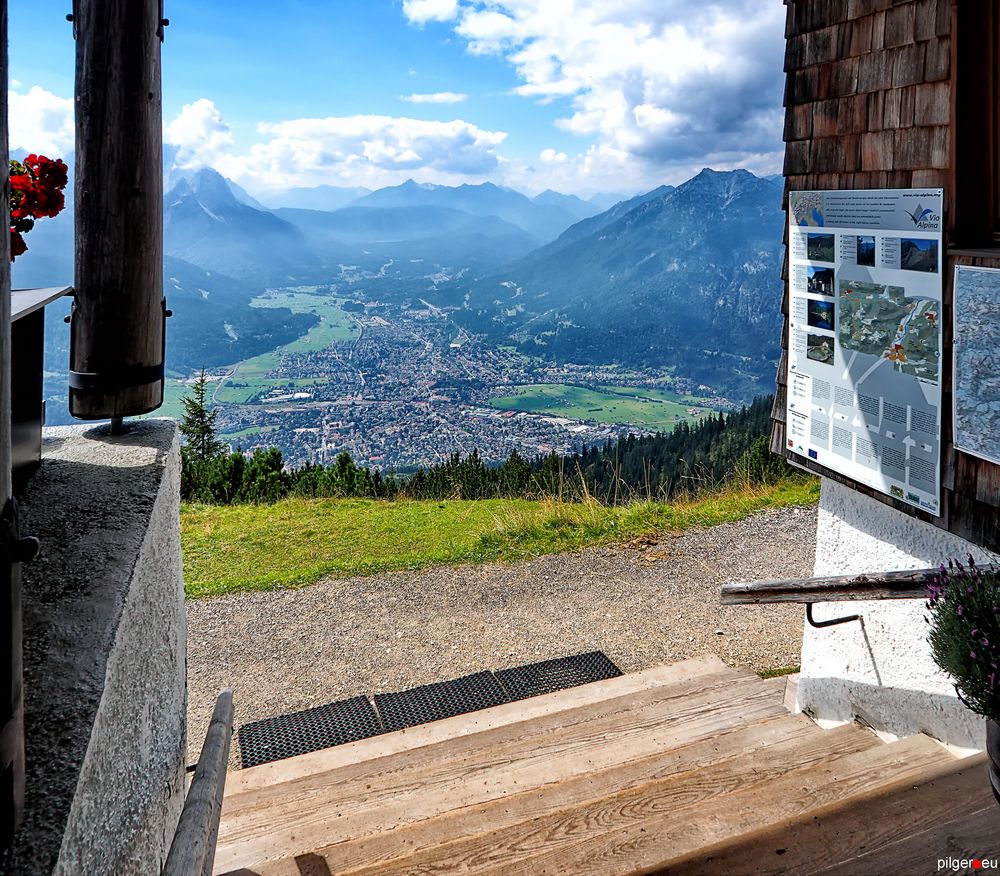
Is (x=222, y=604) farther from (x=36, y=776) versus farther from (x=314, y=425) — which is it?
(x=314, y=425)

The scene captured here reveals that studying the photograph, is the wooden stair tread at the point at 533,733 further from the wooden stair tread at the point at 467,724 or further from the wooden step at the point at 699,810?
the wooden step at the point at 699,810

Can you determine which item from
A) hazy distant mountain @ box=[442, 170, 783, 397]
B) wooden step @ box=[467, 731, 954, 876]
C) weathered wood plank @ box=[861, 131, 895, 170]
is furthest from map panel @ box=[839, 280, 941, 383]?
hazy distant mountain @ box=[442, 170, 783, 397]

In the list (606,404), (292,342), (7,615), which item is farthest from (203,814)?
(292,342)

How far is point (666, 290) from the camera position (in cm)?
14750

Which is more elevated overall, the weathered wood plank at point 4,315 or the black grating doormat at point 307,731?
the weathered wood plank at point 4,315

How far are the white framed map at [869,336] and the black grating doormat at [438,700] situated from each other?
6.75 ft

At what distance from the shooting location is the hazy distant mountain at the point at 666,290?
4584 inches

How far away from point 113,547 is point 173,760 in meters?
0.69

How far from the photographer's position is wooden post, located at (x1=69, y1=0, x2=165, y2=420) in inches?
78.0

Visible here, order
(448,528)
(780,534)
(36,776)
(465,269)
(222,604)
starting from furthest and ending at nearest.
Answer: (465,269) < (448,528) < (780,534) < (222,604) < (36,776)

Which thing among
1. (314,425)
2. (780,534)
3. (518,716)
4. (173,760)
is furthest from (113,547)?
(314,425)

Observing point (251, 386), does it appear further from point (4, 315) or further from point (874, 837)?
point (4, 315)

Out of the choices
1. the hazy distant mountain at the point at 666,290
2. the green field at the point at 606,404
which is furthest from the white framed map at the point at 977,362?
the hazy distant mountain at the point at 666,290

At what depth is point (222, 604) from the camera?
5.73 m
